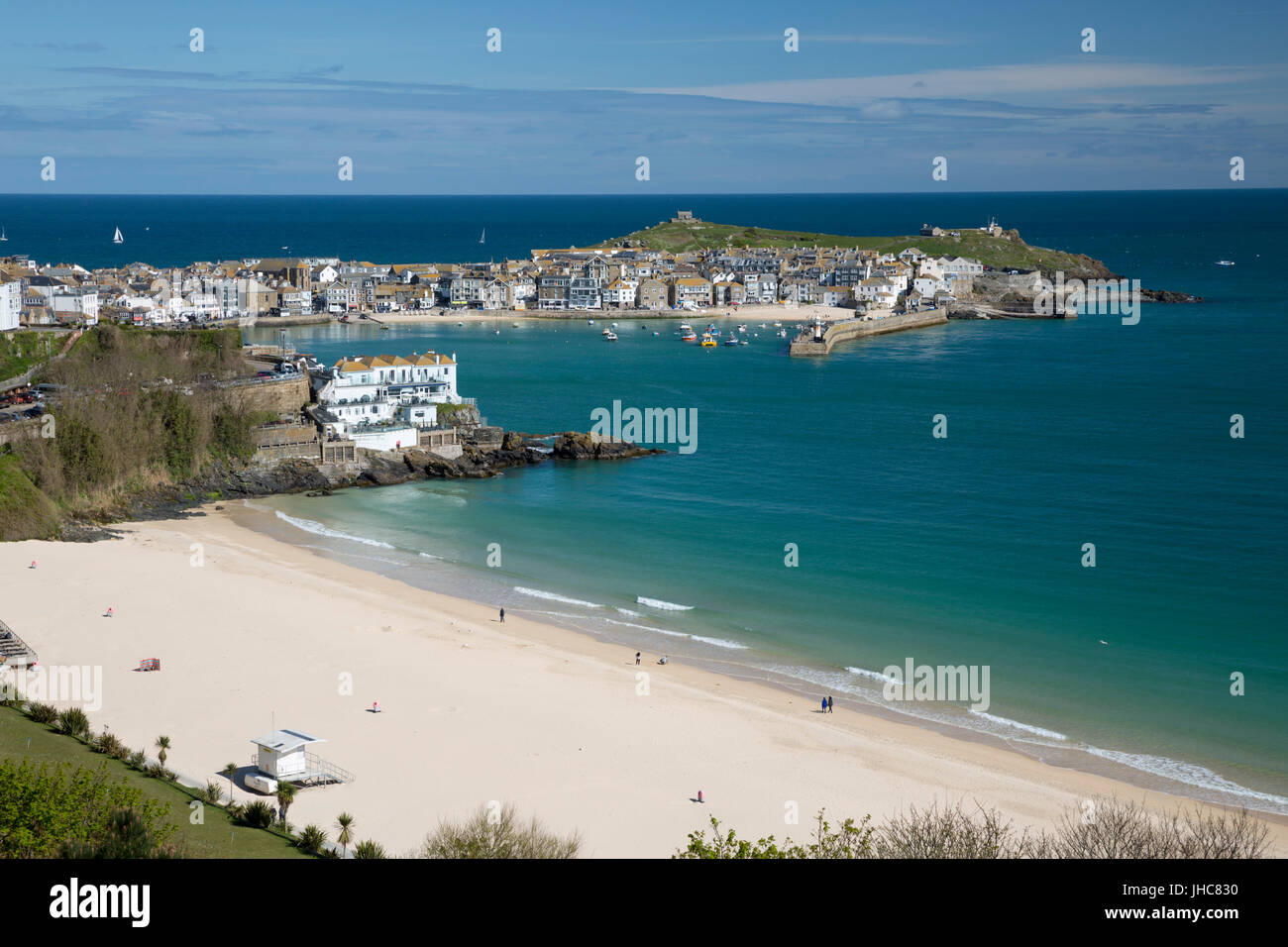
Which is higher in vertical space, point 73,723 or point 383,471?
point 383,471

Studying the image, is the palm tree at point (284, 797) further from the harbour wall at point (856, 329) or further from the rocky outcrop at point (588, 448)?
the harbour wall at point (856, 329)

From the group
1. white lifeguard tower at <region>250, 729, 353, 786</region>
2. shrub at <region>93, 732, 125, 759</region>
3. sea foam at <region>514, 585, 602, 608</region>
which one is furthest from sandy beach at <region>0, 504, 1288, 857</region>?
sea foam at <region>514, 585, 602, 608</region>

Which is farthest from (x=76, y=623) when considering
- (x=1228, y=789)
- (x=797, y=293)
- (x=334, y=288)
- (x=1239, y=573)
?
(x=797, y=293)

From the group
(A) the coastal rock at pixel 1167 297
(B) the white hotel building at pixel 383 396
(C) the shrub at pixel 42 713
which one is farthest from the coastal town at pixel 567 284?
(C) the shrub at pixel 42 713

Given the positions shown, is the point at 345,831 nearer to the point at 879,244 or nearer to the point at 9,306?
the point at 9,306

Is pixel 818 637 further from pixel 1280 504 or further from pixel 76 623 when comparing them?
pixel 1280 504

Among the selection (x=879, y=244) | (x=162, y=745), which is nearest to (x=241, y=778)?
(x=162, y=745)
